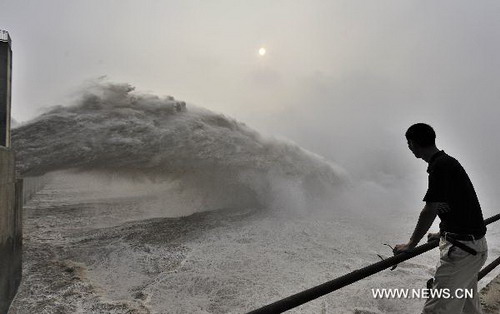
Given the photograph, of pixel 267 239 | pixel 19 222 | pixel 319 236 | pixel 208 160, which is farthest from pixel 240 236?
pixel 19 222

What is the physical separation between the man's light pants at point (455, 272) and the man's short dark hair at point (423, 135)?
2.32 feet

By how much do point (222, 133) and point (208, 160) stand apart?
1.38m

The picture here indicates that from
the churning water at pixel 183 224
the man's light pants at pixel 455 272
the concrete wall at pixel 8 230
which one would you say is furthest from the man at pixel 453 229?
the concrete wall at pixel 8 230

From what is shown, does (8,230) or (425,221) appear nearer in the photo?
(425,221)

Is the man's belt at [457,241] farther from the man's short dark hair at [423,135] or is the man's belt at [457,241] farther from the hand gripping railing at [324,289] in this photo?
the man's short dark hair at [423,135]

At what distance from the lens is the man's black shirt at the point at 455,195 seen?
2.28 meters

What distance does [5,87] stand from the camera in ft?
24.1

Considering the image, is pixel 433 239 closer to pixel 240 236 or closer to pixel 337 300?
pixel 337 300

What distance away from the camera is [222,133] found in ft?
48.4

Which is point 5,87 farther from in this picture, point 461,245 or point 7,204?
point 461,245

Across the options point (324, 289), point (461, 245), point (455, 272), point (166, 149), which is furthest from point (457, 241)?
point (166, 149)

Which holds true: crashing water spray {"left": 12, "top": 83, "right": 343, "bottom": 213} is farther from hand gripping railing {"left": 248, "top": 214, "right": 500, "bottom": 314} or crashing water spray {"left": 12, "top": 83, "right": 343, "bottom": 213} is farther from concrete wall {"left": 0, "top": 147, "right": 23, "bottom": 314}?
hand gripping railing {"left": 248, "top": 214, "right": 500, "bottom": 314}

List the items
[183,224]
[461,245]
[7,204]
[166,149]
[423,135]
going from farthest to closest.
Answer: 1. [166,149]
2. [183,224]
3. [7,204]
4. [423,135]
5. [461,245]

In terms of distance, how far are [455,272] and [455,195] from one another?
526 mm
